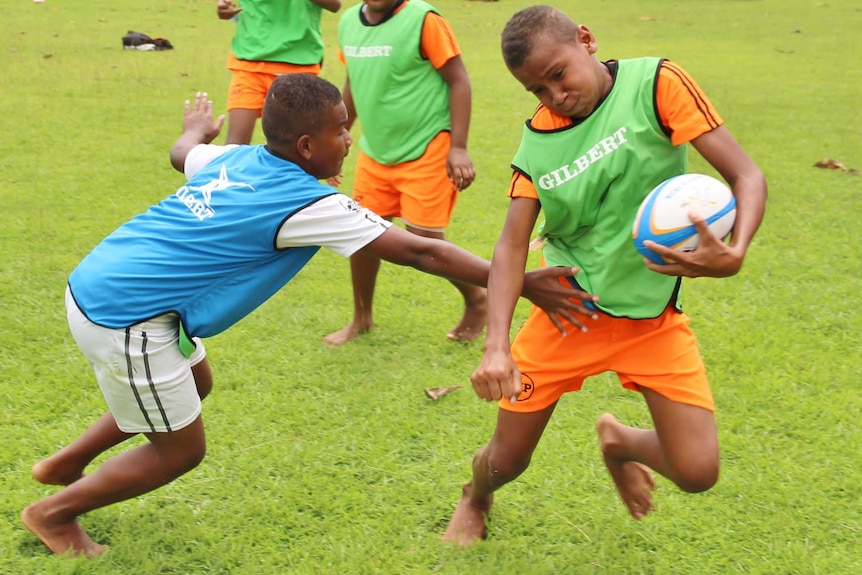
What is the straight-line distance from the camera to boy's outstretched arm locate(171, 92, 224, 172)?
12.0 feet

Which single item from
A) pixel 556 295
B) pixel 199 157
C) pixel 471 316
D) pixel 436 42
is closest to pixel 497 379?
pixel 556 295

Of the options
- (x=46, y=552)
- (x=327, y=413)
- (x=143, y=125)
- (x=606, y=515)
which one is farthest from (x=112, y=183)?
(x=606, y=515)

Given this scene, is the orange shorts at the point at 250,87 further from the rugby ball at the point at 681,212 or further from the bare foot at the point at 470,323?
the rugby ball at the point at 681,212

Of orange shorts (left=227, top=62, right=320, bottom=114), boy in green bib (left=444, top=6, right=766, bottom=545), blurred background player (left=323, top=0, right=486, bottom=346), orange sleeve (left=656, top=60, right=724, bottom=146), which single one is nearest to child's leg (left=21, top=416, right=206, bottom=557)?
boy in green bib (left=444, top=6, right=766, bottom=545)

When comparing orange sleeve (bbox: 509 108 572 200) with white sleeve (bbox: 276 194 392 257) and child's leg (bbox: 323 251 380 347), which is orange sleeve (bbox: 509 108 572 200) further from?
child's leg (bbox: 323 251 380 347)

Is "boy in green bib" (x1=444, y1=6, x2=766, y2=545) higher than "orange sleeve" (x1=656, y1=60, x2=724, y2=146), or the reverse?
"orange sleeve" (x1=656, y1=60, x2=724, y2=146)

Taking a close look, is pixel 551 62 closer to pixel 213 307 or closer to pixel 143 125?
pixel 213 307

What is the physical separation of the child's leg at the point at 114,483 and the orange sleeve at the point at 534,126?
1355 mm

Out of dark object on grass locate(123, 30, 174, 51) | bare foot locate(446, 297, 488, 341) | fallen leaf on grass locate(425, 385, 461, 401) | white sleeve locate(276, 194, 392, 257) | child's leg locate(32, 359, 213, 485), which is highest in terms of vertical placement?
white sleeve locate(276, 194, 392, 257)

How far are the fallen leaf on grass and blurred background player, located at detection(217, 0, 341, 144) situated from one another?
250 centimetres

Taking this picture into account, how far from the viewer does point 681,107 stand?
113 inches

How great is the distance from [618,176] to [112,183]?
559cm

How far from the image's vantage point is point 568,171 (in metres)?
3.01

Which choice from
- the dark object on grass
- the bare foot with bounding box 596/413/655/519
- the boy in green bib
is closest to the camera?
the boy in green bib
